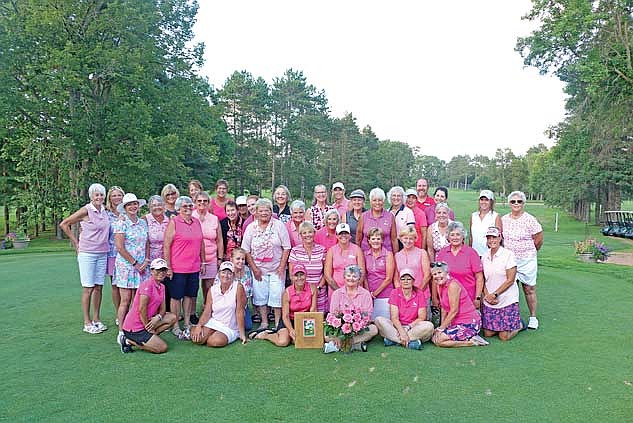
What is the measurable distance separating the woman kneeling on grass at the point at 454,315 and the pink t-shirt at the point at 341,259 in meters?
0.85

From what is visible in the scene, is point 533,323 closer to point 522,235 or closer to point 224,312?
Answer: point 522,235

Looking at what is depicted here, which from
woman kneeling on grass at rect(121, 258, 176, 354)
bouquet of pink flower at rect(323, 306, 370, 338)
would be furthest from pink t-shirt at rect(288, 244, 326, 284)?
woman kneeling on grass at rect(121, 258, 176, 354)

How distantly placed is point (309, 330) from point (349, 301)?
51 centimetres

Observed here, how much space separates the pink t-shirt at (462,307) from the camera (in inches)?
213

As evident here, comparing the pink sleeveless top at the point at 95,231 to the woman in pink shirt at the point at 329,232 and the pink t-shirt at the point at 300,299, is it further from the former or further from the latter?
the woman in pink shirt at the point at 329,232

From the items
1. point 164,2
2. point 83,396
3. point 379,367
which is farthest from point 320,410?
point 164,2

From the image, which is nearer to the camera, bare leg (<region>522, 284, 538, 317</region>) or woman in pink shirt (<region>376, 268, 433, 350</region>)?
woman in pink shirt (<region>376, 268, 433, 350</region>)

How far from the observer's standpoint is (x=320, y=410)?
3709mm

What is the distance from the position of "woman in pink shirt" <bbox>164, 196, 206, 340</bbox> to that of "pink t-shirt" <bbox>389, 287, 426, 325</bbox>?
2.22 m

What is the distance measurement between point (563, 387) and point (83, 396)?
382cm

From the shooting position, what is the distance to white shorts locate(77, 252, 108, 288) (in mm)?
5762

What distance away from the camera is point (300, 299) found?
5.55 metres

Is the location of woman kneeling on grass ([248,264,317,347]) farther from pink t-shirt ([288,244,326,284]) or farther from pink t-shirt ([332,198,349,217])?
pink t-shirt ([332,198,349,217])

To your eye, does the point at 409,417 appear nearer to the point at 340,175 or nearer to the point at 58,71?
the point at 58,71
